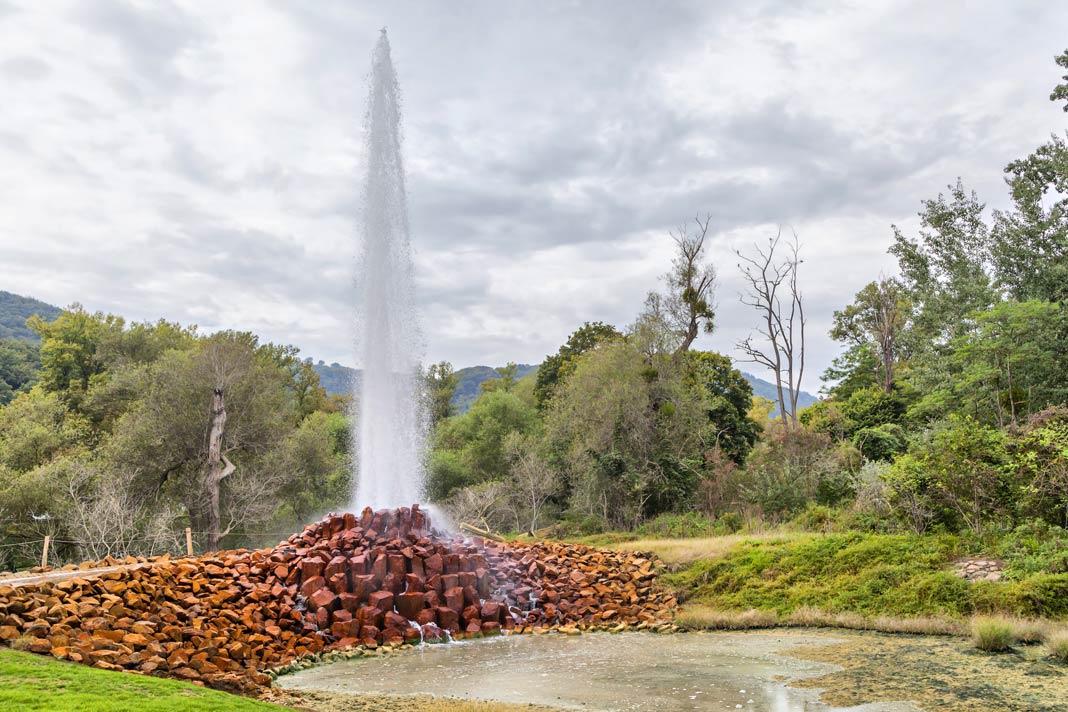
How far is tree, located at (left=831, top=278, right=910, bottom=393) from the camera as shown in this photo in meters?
38.0

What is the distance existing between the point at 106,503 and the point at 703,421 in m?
24.1

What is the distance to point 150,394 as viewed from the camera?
31281 millimetres

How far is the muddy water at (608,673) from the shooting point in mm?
9459

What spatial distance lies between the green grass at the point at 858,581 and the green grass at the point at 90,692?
1165 centimetres

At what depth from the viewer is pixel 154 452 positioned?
30797 mm

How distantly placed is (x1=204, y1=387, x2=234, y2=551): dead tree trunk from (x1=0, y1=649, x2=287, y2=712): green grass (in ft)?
69.9

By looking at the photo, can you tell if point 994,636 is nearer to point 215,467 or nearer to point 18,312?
point 215,467

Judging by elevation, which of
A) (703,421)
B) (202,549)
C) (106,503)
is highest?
(703,421)

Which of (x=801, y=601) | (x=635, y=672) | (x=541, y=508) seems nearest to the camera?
(x=635, y=672)

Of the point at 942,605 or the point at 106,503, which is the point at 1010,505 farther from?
the point at 106,503

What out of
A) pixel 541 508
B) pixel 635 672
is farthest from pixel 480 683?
pixel 541 508

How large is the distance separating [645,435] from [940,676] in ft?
67.3

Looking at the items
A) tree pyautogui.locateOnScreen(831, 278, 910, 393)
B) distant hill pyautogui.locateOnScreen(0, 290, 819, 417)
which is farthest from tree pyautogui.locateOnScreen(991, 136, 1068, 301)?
distant hill pyautogui.locateOnScreen(0, 290, 819, 417)

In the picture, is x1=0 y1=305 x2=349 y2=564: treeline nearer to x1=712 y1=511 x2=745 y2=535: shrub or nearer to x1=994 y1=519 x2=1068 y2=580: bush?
x1=712 y1=511 x2=745 y2=535: shrub
